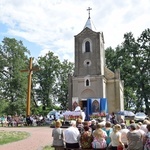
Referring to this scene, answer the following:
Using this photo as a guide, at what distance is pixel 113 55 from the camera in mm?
55438

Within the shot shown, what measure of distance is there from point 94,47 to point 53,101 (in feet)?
78.1

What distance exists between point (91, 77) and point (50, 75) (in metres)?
22.4

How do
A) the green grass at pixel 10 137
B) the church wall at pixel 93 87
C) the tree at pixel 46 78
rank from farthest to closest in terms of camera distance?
1. the tree at pixel 46 78
2. the church wall at pixel 93 87
3. the green grass at pixel 10 137

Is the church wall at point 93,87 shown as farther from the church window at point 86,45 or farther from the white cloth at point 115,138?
the white cloth at point 115,138

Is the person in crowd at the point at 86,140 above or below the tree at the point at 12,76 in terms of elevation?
below

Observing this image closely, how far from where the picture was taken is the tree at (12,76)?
46062 mm

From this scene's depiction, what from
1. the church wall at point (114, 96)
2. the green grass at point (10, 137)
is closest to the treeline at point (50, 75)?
the church wall at point (114, 96)

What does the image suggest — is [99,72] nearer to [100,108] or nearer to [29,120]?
[100,108]

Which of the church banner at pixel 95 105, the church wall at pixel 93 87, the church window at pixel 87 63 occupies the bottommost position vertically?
the church banner at pixel 95 105

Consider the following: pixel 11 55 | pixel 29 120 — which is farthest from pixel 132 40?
pixel 29 120

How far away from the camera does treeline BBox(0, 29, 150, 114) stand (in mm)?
46906

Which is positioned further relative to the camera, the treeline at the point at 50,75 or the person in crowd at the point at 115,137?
the treeline at the point at 50,75

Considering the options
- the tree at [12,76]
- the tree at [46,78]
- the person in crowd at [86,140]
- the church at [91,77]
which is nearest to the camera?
the person in crowd at [86,140]

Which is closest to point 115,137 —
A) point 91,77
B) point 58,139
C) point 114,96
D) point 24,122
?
point 58,139
